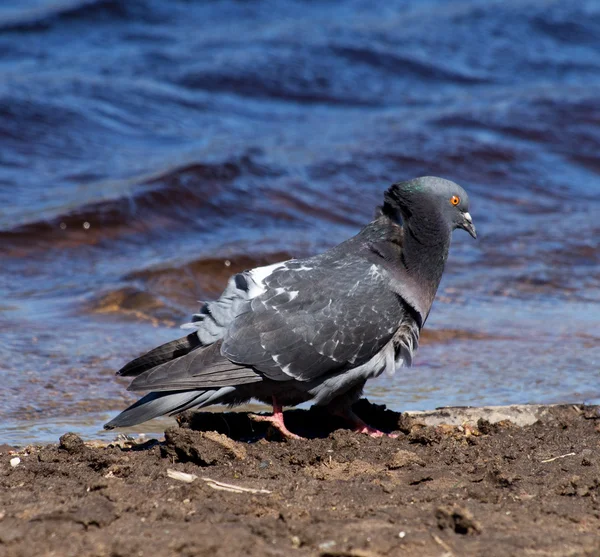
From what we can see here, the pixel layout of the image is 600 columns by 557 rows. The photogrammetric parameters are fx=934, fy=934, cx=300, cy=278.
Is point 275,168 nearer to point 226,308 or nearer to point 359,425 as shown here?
point 226,308

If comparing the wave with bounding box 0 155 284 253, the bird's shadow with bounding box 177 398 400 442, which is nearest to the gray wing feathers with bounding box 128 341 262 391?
the bird's shadow with bounding box 177 398 400 442

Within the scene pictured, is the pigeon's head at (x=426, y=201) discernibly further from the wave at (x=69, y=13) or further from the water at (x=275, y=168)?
the wave at (x=69, y=13)

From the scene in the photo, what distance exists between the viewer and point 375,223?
5348 mm

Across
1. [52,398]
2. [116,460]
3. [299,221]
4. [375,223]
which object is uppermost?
[375,223]

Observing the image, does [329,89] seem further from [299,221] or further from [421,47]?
[299,221]

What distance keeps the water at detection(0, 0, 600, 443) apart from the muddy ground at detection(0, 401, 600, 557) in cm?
105

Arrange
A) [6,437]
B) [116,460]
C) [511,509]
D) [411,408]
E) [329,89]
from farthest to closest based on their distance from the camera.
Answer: [329,89] < [411,408] < [6,437] < [116,460] < [511,509]

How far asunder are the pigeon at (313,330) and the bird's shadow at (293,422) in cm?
9

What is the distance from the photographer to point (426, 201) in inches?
206

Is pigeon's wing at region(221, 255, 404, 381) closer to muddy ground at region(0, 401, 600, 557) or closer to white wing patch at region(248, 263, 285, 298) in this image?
white wing patch at region(248, 263, 285, 298)

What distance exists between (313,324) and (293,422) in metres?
0.70

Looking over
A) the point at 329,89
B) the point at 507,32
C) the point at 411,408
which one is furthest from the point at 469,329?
the point at 507,32

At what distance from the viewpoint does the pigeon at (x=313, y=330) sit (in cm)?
484

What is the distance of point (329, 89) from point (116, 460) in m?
13.8
